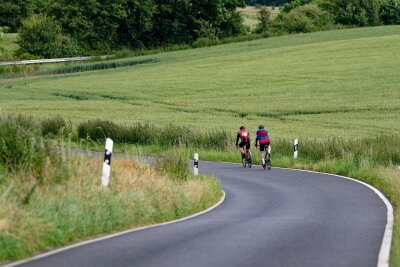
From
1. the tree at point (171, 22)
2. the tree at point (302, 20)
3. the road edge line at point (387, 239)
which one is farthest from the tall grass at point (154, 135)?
the tree at point (302, 20)

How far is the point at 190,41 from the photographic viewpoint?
114875 mm

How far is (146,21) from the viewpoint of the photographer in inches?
4385

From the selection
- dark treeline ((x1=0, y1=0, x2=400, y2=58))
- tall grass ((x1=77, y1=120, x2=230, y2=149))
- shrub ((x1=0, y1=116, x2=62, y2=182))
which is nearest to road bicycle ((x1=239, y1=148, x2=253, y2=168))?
tall grass ((x1=77, y1=120, x2=230, y2=149))

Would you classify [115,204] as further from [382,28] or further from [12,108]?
[382,28]

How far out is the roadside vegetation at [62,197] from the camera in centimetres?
1198

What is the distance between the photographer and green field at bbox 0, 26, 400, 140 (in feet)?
155

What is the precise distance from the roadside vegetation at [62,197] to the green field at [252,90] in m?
18.8

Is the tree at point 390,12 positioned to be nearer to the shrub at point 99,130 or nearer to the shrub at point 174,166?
the shrub at point 99,130

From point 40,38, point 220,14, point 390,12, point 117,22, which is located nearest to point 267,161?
point 40,38

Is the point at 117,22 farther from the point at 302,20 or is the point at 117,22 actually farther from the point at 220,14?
the point at 302,20

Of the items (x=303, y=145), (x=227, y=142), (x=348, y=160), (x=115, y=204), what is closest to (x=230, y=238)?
(x=115, y=204)

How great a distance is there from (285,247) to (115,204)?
3262 mm

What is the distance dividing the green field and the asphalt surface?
57.9 feet

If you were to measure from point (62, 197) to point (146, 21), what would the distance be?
9834cm
